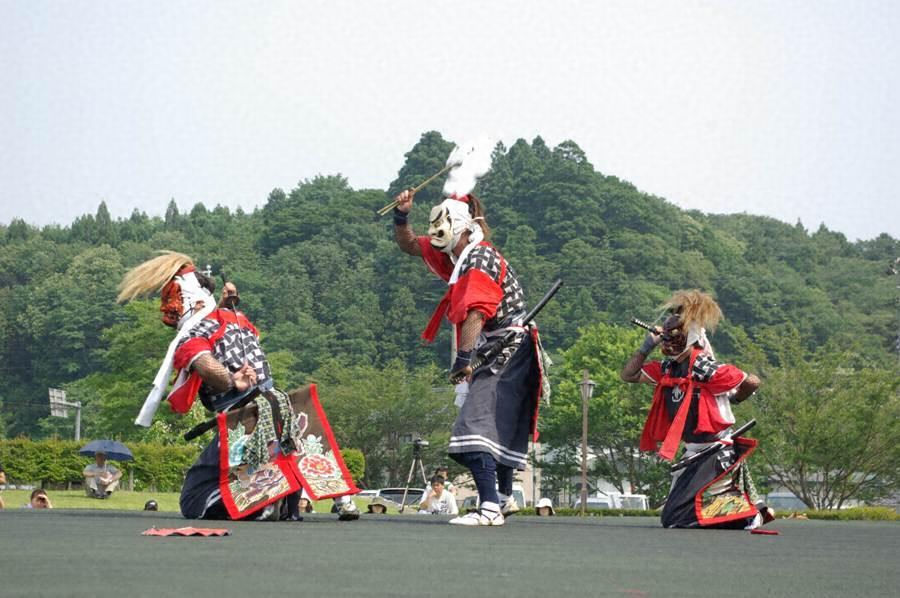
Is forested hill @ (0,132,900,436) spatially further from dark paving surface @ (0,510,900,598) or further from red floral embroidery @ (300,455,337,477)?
dark paving surface @ (0,510,900,598)

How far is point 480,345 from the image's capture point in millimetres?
9984

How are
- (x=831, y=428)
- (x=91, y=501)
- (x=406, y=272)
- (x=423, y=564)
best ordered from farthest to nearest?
(x=406, y=272), (x=831, y=428), (x=91, y=501), (x=423, y=564)

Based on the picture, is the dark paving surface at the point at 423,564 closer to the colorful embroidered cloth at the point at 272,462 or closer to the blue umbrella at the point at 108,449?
the colorful embroidered cloth at the point at 272,462

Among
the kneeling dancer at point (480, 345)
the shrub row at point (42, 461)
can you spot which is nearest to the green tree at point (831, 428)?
the shrub row at point (42, 461)

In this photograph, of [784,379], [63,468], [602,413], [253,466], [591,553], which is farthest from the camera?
[602,413]

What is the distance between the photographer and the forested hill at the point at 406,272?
108 m

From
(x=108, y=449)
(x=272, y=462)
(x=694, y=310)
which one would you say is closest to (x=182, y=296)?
(x=272, y=462)

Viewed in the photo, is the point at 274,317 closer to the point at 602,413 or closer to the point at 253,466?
the point at 602,413

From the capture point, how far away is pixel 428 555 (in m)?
6.48

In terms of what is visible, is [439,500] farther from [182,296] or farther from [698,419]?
[182,296]

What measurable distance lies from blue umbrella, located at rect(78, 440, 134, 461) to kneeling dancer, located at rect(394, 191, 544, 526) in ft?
69.6

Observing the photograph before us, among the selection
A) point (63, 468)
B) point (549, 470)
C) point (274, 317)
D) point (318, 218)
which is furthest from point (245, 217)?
point (63, 468)

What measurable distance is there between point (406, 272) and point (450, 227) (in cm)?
10219

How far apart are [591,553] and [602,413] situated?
54.5 meters
